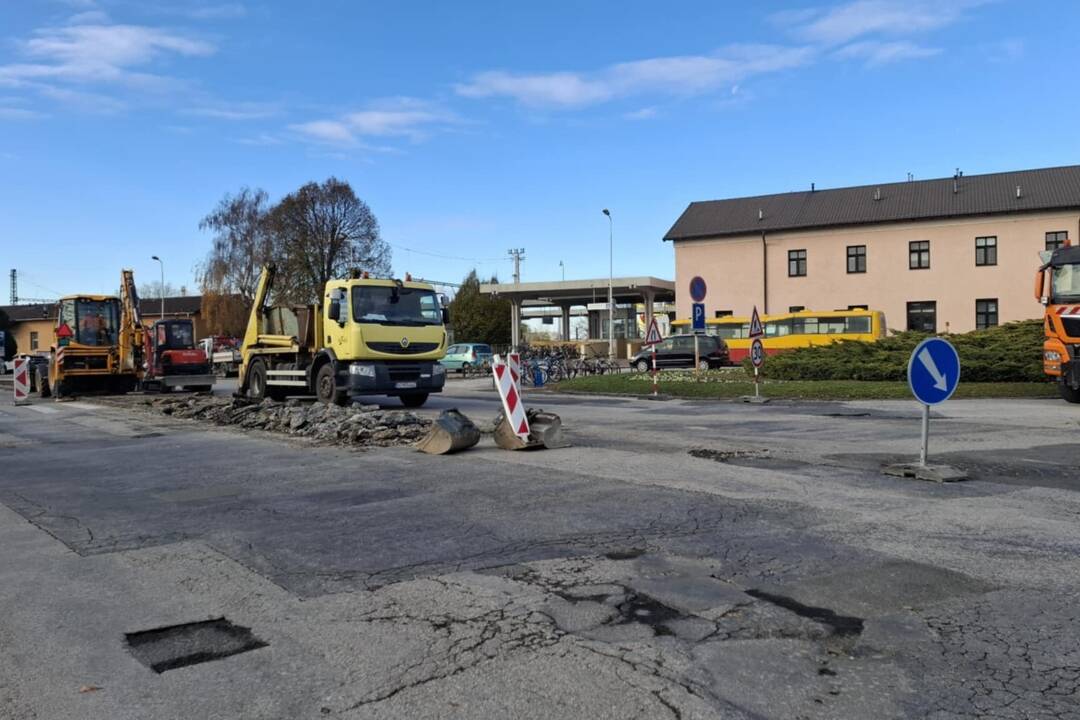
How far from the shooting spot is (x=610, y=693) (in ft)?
11.7

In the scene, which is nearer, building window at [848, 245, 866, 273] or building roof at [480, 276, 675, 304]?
building window at [848, 245, 866, 273]

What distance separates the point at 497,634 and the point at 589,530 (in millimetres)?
2334

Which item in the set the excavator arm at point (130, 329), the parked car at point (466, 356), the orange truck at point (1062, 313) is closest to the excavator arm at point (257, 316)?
the excavator arm at point (130, 329)

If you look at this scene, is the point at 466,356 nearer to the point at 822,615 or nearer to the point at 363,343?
the point at 363,343

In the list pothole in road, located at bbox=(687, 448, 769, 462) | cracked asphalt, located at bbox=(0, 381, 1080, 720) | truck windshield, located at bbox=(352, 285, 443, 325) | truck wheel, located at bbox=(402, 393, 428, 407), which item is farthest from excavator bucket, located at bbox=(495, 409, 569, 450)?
truck wheel, located at bbox=(402, 393, 428, 407)

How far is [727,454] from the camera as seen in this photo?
10.7 metres

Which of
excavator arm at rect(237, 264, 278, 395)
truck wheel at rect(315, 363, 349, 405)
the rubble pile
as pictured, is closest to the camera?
the rubble pile

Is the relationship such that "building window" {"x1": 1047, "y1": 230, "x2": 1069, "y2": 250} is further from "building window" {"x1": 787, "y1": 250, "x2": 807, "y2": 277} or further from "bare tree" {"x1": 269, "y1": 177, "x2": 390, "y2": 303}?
"bare tree" {"x1": 269, "y1": 177, "x2": 390, "y2": 303}

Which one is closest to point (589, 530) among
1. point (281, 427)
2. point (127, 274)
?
point (281, 427)

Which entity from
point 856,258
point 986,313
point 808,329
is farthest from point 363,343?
point 986,313

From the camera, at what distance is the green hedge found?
2302 cm

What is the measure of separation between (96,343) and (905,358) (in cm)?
2573

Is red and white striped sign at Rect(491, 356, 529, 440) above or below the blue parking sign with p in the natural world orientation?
below

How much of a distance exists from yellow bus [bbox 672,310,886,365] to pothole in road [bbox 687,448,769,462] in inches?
1214
